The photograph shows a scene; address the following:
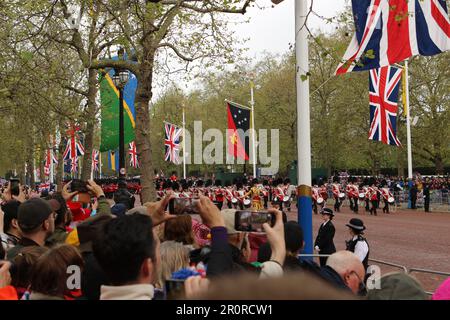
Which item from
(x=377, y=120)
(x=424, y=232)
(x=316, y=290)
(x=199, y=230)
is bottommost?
(x=424, y=232)

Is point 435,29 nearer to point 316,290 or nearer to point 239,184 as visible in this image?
point 316,290

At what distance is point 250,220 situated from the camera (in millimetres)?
3734

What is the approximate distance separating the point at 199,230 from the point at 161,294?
504cm

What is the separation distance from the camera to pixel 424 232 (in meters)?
21.0

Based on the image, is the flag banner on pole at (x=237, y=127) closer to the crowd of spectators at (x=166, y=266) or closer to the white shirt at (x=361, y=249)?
the white shirt at (x=361, y=249)

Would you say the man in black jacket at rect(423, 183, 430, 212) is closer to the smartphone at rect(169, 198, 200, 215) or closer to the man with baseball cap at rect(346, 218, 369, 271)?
the man with baseball cap at rect(346, 218, 369, 271)

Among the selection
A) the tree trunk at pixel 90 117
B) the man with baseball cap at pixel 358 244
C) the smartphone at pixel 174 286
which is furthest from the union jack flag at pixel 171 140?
the smartphone at pixel 174 286

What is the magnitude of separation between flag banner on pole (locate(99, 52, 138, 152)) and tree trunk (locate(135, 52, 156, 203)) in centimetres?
429

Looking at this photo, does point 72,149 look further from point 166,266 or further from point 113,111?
point 166,266

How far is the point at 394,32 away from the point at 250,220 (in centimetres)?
714

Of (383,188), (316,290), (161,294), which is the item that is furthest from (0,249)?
(383,188)

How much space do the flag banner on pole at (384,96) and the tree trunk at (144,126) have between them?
45.3 ft

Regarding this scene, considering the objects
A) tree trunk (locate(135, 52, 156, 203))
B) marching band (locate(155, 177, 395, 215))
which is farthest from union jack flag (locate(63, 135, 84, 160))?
tree trunk (locate(135, 52, 156, 203))

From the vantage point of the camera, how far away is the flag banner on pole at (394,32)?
9.48 m
